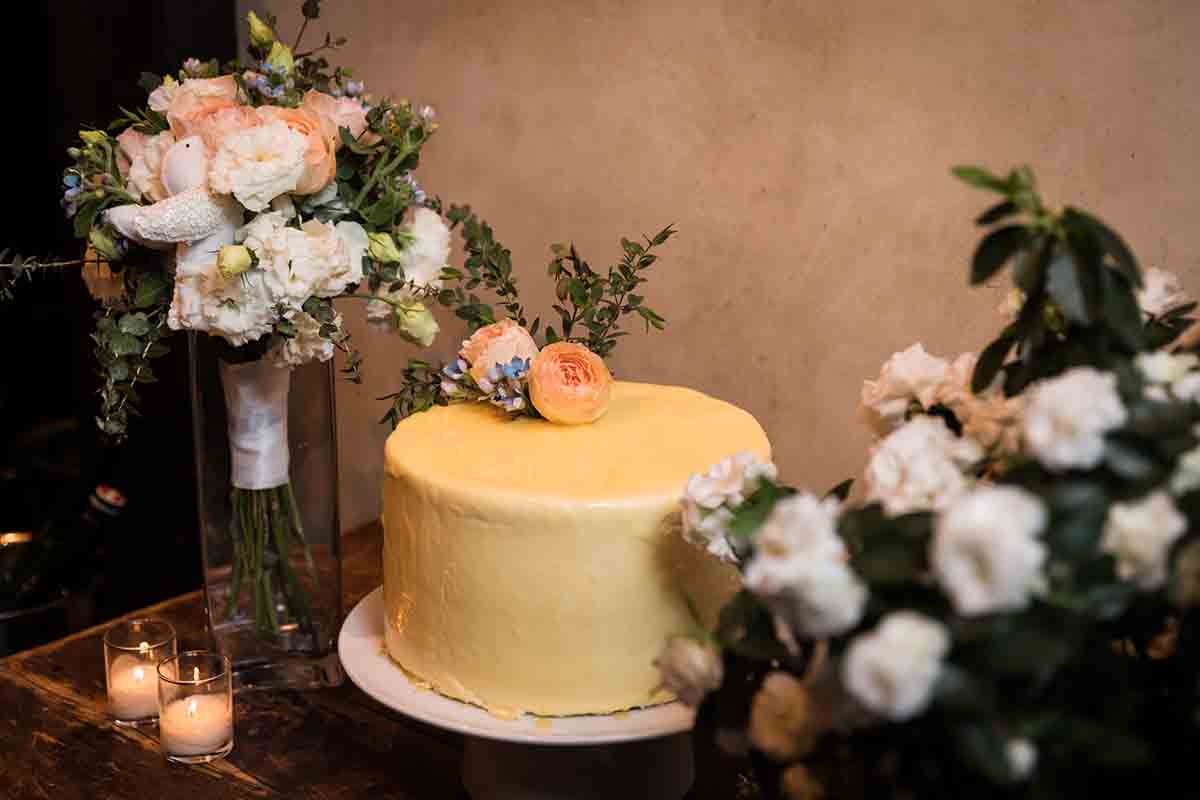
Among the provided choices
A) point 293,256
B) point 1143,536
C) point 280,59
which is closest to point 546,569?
point 293,256

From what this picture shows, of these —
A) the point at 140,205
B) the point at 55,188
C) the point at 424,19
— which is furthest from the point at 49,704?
the point at 55,188

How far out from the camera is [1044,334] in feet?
2.69

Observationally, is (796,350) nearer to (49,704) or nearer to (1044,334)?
(1044,334)

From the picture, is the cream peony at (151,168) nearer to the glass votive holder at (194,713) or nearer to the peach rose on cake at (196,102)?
the peach rose on cake at (196,102)

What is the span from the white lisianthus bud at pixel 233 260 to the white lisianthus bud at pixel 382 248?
15cm

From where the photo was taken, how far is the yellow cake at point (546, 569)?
1017mm

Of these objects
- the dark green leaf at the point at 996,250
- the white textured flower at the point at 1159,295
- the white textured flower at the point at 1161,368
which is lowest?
the white textured flower at the point at 1161,368

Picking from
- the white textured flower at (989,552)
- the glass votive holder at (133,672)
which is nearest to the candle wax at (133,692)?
the glass votive holder at (133,672)

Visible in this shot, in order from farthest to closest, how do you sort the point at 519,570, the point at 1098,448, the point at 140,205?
the point at 140,205 < the point at 519,570 < the point at 1098,448

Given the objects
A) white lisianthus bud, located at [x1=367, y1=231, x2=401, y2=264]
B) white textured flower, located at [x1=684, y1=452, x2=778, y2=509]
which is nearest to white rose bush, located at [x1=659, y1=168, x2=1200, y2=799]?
white textured flower, located at [x1=684, y1=452, x2=778, y2=509]

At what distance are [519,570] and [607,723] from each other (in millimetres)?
151

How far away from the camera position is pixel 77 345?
7.18ft

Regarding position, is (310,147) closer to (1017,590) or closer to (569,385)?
(569,385)

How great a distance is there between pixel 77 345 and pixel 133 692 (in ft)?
3.54
